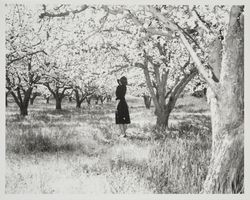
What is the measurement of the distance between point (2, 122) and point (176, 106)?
1603 millimetres

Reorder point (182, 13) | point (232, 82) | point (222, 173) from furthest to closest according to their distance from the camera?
point (182, 13) < point (222, 173) < point (232, 82)

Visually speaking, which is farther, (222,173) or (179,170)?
(179,170)

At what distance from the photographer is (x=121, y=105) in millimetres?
2834

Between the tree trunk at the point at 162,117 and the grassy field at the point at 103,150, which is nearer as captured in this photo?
the grassy field at the point at 103,150

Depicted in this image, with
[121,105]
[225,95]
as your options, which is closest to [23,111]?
[121,105]

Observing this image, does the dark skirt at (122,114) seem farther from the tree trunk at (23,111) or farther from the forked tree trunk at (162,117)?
the tree trunk at (23,111)

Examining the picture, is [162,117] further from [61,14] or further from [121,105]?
[61,14]

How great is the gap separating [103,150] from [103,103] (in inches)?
17.5

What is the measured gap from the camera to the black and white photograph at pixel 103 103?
275 cm

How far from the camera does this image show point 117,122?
112 inches

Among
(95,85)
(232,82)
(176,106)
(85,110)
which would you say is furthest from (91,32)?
(232,82)

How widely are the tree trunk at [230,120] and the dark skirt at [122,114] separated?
78 centimetres

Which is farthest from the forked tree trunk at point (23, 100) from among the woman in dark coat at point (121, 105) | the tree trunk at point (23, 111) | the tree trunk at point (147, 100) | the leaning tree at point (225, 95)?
the leaning tree at point (225, 95)

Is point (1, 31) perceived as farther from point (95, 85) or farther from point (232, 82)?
point (232, 82)
